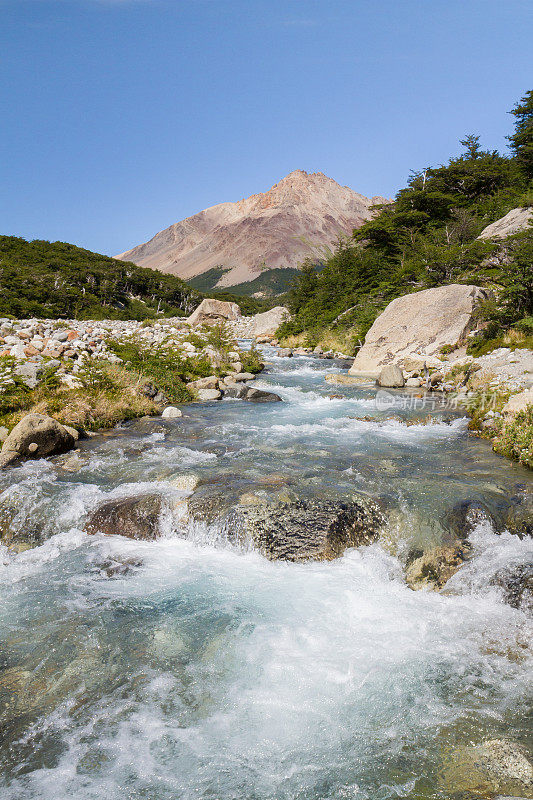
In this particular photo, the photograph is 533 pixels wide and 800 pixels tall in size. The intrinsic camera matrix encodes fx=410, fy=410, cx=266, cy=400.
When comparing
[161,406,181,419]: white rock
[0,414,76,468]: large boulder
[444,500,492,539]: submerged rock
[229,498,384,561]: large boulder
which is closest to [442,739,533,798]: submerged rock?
[229,498,384,561]: large boulder

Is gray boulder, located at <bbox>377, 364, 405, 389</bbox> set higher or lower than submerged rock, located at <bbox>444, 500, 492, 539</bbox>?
higher

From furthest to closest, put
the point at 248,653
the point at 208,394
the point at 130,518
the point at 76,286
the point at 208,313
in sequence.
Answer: the point at 76,286 < the point at 208,313 < the point at 208,394 < the point at 130,518 < the point at 248,653

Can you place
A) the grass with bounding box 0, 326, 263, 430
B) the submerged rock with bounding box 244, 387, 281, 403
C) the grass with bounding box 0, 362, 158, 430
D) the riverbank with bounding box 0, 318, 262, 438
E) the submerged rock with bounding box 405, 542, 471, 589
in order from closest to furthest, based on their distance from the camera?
the submerged rock with bounding box 405, 542, 471, 589 → the grass with bounding box 0, 362, 158, 430 → the grass with bounding box 0, 326, 263, 430 → the riverbank with bounding box 0, 318, 262, 438 → the submerged rock with bounding box 244, 387, 281, 403

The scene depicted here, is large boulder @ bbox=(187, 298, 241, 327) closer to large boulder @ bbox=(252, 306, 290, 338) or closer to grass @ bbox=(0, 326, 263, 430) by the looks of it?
large boulder @ bbox=(252, 306, 290, 338)

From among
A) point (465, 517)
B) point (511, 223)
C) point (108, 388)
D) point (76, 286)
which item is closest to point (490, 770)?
point (465, 517)

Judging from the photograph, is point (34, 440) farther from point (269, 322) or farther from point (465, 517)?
point (269, 322)

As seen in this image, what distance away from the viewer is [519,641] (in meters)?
4.16

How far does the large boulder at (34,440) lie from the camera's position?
27.8 feet

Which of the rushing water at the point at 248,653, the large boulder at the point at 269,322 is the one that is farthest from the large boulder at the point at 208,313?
the rushing water at the point at 248,653

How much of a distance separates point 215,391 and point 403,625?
12005mm

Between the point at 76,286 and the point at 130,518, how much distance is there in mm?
48210

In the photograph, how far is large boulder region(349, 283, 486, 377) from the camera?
18.5 meters

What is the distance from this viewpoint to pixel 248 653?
415cm

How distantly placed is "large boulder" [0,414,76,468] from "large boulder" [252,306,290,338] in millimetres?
33665
